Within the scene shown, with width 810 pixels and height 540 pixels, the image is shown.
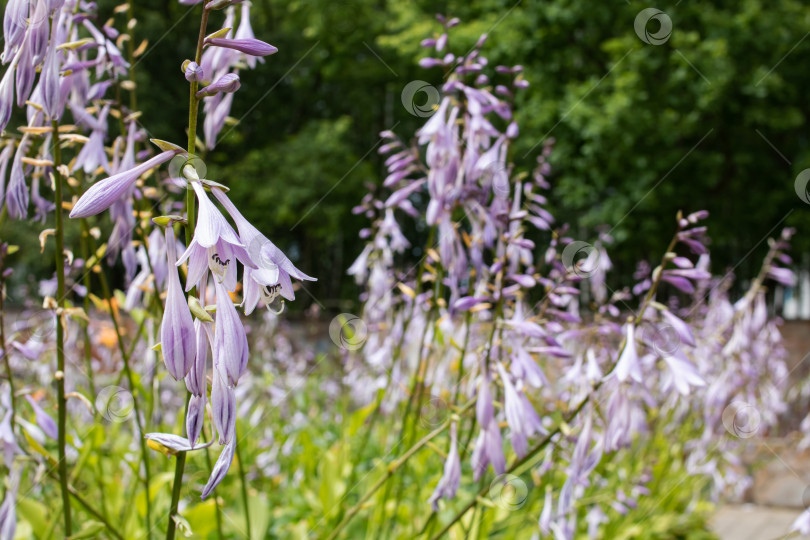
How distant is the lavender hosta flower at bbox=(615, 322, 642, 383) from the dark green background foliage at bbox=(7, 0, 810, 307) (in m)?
7.30

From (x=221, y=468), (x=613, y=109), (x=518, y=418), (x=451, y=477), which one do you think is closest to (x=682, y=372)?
(x=518, y=418)

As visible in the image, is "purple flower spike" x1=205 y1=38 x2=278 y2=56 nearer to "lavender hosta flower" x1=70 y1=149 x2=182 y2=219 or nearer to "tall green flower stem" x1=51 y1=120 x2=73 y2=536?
"lavender hosta flower" x1=70 y1=149 x2=182 y2=219

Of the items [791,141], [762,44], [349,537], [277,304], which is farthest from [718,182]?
[277,304]

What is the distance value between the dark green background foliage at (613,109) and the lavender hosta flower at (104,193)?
770 centimetres

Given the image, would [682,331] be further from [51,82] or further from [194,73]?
[51,82]

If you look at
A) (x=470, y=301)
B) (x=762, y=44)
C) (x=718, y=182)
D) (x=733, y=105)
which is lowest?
(x=470, y=301)

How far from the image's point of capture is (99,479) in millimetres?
2141

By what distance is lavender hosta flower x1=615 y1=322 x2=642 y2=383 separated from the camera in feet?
4.66

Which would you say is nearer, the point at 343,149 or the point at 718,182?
the point at 718,182

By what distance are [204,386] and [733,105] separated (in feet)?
40.9

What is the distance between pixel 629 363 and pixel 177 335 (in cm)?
101

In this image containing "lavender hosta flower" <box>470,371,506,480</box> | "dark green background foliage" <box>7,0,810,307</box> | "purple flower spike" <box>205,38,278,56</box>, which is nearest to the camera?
"purple flower spike" <box>205,38,278,56</box>

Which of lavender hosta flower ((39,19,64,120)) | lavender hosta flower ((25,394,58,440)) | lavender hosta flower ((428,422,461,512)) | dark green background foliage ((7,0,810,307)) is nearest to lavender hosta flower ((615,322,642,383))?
lavender hosta flower ((428,422,461,512))

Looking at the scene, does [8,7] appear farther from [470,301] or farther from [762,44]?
[762,44]
